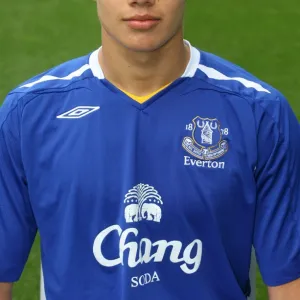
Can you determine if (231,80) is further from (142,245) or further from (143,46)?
(142,245)

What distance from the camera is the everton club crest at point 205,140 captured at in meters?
1.22

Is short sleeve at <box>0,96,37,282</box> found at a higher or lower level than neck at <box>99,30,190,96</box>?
lower

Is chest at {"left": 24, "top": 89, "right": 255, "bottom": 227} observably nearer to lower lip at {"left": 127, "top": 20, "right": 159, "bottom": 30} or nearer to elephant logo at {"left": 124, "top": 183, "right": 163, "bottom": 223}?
elephant logo at {"left": 124, "top": 183, "right": 163, "bottom": 223}

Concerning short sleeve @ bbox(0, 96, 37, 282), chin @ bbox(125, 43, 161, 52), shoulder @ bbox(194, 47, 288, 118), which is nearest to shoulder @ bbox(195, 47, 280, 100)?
shoulder @ bbox(194, 47, 288, 118)

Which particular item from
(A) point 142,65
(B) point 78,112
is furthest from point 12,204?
(A) point 142,65

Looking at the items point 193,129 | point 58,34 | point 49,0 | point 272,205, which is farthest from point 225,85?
point 49,0

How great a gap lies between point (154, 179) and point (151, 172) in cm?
1

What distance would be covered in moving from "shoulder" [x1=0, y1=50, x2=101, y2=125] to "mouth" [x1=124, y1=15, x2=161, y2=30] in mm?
155

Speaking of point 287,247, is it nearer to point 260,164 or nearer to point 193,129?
point 260,164

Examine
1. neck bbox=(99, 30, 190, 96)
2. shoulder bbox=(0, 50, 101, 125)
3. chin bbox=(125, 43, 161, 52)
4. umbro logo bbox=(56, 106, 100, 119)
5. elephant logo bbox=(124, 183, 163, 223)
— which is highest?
chin bbox=(125, 43, 161, 52)

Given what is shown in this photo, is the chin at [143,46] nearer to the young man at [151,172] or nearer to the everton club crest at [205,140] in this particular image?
the young man at [151,172]

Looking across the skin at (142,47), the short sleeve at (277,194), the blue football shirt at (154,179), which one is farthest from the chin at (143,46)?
the short sleeve at (277,194)

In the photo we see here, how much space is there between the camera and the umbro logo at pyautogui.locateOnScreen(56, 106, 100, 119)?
1.23 meters

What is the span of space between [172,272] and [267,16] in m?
2.55
